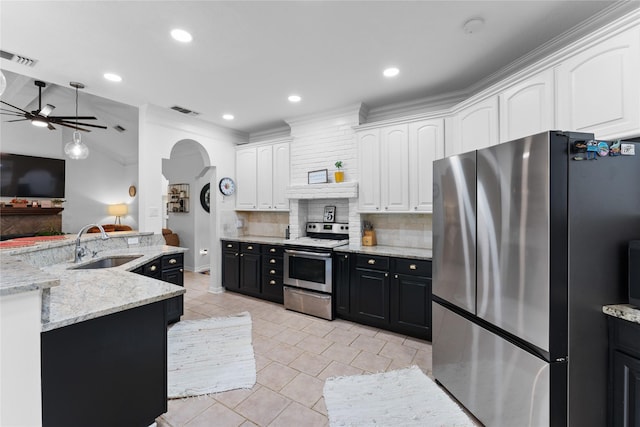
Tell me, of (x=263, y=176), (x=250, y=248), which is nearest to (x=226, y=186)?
(x=263, y=176)

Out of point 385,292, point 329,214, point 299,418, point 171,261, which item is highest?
point 329,214

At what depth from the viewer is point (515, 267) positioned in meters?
1.57

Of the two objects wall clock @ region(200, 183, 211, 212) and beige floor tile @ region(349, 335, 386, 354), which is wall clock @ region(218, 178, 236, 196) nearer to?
wall clock @ region(200, 183, 211, 212)

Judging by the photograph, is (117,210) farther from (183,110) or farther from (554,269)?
(554,269)

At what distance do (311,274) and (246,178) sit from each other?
2.15m

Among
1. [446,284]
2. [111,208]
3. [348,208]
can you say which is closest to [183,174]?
[111,208]

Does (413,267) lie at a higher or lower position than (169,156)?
lower

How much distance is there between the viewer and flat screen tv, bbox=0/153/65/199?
18.3 feet

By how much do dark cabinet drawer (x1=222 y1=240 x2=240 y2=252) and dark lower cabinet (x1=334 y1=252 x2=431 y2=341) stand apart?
6.05ft

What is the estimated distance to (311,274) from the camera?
372 cm

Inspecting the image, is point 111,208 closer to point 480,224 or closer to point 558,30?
point 480,224

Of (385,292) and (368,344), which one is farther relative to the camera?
(385,292)

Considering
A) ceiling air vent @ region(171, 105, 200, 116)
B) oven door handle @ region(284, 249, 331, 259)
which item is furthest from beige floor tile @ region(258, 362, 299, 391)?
ceiling air vent @ region(171, 105, 200, 116)

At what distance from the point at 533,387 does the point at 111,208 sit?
28.5 feet
